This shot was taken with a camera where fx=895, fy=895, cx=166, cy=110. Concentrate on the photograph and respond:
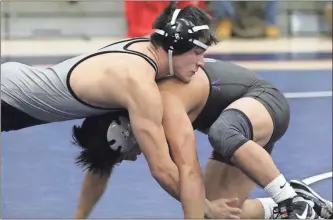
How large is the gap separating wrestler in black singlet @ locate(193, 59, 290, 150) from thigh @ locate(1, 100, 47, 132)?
0.70 m

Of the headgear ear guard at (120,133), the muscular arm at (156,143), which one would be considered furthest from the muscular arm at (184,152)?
the headgear ear guard at (120,133)

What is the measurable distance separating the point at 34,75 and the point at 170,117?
0.57 metres

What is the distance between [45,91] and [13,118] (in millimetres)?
204

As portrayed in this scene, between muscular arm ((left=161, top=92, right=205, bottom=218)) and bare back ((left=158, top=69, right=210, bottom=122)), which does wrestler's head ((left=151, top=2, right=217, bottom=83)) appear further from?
muscular arm ((left=161, top=92, right=205, bottom=218))

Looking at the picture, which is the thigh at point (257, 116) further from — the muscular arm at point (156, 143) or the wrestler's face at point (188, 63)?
the muscular arm at point (156, 143)

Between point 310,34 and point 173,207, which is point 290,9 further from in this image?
point 173,207

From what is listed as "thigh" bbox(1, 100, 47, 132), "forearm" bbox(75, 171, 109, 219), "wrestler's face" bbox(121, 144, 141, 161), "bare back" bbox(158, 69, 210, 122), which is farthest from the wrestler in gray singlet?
"forearm" bbox(75, 171, 109, 219)

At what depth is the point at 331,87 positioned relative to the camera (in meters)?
7.28

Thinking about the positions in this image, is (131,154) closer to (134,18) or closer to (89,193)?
(89,193)

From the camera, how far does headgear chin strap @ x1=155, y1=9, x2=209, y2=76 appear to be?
352 centimetres

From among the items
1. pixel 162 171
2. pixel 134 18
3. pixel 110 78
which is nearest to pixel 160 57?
pixel 110 78

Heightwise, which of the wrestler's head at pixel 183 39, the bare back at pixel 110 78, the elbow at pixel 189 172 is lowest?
the elbow at pixel 189 172

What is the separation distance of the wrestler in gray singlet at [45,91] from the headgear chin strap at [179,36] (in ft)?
0.33

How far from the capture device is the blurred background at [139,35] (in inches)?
177
